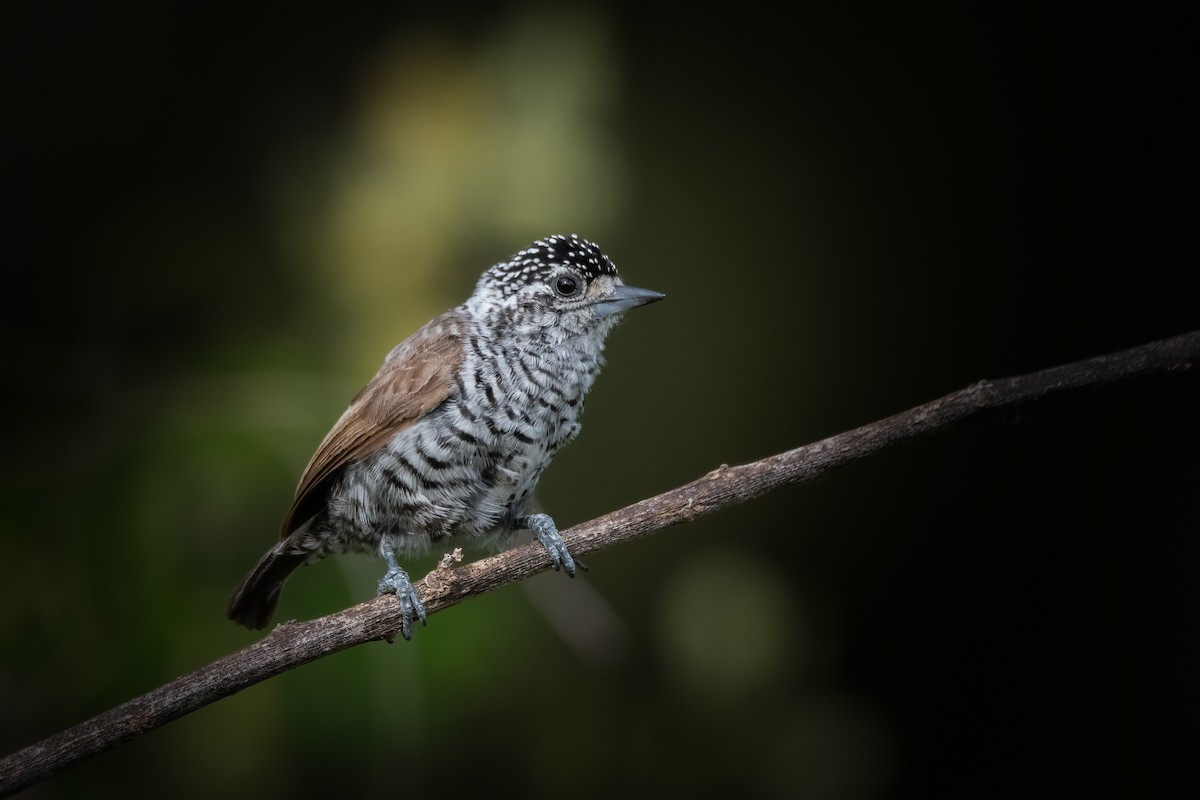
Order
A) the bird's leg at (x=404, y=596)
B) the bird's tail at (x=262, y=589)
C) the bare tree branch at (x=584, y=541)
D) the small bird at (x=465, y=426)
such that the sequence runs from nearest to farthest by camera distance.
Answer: the bare tree branch at (x=584, y=541) → the bird's leg at (x=404, y=596) → the small bird at (x=465, y=426) → the bird's tail at (x=262, y=589)

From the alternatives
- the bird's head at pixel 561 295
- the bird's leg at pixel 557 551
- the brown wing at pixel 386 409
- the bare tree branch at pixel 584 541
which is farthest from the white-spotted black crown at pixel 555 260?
the bare tree branch at pixel 584 541

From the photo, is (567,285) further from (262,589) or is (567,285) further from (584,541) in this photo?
(262,589)

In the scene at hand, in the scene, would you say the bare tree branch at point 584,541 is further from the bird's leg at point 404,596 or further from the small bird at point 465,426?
the small bird at point 465,426

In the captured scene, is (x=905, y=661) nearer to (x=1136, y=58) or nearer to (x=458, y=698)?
(x=458, y=698)

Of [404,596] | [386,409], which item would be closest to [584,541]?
[404,596]

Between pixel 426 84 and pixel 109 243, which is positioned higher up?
pixel 426 84

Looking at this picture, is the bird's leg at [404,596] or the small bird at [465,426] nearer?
the bird's leg at [404,596]

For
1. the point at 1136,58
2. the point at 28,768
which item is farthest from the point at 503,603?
the point at 1136,58

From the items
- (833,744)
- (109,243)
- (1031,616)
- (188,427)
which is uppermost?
(109,243)
